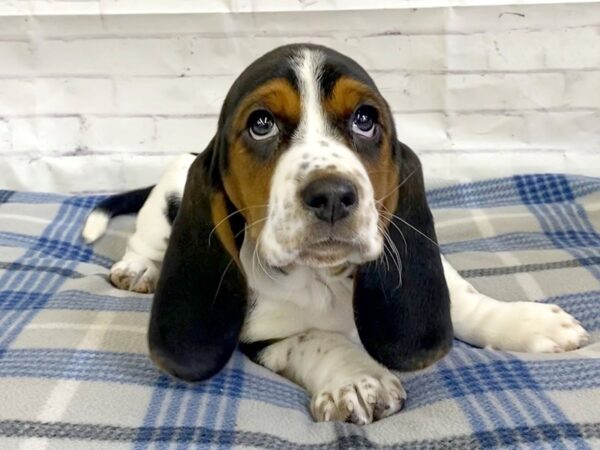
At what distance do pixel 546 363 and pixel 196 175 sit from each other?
3.21 ft

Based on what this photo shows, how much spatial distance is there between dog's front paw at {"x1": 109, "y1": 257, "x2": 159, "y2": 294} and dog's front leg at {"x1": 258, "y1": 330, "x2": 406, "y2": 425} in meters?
0.75

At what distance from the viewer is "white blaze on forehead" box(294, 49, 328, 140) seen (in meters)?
1.80

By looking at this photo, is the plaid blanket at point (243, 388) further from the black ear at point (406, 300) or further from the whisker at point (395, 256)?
the whisker at point (395, 256)

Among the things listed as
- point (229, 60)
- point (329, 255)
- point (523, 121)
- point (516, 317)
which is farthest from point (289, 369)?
point (523, 121)

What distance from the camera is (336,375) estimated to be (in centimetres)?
189

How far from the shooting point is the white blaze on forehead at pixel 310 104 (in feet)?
5.91

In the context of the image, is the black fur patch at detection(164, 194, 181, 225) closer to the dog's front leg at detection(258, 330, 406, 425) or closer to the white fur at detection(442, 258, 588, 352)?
the dog's front leg at detection(258, 330, 406, 425)

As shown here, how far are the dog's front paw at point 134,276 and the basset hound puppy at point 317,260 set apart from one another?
0.69 meters

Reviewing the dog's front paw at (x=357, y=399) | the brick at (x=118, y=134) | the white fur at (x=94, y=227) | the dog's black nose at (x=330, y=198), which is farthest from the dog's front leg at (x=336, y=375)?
the brick at (x=118, y=134)

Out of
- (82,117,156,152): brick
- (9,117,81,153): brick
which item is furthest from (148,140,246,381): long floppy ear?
(9,117,81,153): brick

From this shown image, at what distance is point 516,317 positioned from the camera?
2107 millimetres

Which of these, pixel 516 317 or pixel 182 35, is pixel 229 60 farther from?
pixel 516 317

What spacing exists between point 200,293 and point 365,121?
0.57m

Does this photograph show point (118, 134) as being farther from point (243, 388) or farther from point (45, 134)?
point (243, 388)
